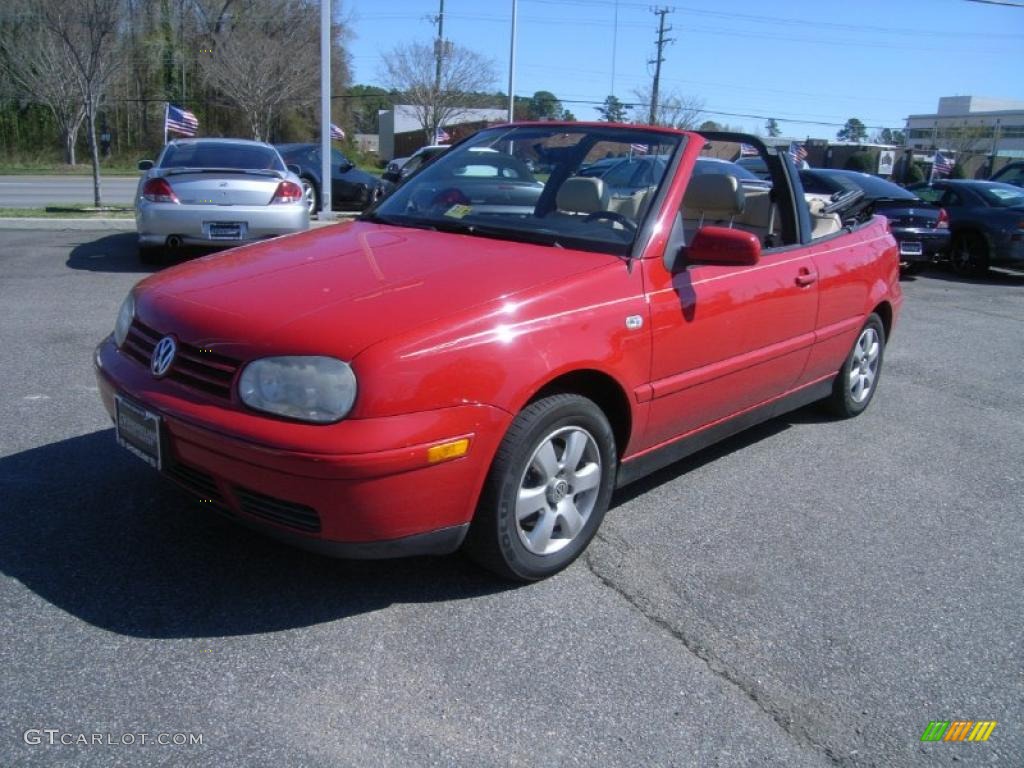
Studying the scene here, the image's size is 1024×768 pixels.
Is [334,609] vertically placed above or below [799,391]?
below

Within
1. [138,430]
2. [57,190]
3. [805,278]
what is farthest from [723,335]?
[57,190]

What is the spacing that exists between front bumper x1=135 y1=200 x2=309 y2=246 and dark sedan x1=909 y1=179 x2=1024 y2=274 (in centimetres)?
1004

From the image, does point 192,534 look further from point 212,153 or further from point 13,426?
point 212,153

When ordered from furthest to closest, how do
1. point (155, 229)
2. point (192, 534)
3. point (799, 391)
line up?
point (155, 229) < point (799, 391) < point (192, 534)

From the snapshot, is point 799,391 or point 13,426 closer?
point 13,426

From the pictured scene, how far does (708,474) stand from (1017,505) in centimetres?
151

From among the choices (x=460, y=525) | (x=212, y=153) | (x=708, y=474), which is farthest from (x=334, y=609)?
(x=212, y=153)

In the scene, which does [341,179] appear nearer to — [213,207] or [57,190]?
[213,207]

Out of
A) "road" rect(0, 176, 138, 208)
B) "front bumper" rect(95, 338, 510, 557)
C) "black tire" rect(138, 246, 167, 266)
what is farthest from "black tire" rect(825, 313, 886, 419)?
"road" rect(0, 176, 138, 208)

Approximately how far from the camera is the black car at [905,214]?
40.3 feet

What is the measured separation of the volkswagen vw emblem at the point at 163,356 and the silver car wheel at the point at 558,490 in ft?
4.11

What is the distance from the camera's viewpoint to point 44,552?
3188 millimetres

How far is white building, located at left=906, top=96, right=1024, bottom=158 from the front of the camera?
5484 centimetres

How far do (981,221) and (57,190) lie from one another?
888 inches
